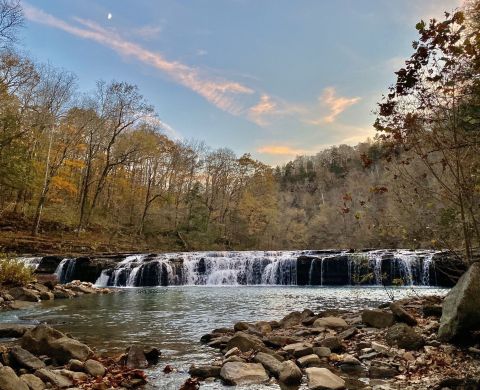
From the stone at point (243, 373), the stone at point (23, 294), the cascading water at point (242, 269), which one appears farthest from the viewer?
the cascading water at point (242, 269)

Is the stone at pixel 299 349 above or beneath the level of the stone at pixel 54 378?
above

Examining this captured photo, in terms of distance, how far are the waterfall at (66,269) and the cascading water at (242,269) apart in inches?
2.0

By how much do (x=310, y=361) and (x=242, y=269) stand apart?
59.2 feet

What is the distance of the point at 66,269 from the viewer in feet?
75.1

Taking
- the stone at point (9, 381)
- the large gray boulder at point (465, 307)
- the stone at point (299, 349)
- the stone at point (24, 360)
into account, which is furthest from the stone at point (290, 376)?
the stone at point (24, 360)

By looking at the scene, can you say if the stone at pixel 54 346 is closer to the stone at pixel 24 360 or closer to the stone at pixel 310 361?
the stone at pixel 24 360

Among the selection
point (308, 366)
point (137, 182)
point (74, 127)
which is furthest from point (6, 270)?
point (137, 182)

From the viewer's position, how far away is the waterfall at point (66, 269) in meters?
22.6

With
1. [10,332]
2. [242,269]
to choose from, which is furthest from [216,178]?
[10,332]

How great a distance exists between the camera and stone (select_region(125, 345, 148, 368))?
19.5 ft

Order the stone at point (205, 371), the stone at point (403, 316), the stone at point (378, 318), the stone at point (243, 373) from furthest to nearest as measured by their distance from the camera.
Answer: the stone at point (378, 318)
the stone at point (403, 316)
the stone at point (205, 371)
the stone at point (243, 373)

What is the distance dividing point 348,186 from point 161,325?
227 ft

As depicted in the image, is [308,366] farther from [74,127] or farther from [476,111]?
[74,127]

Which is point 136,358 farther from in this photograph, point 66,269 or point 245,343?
point 66,269
